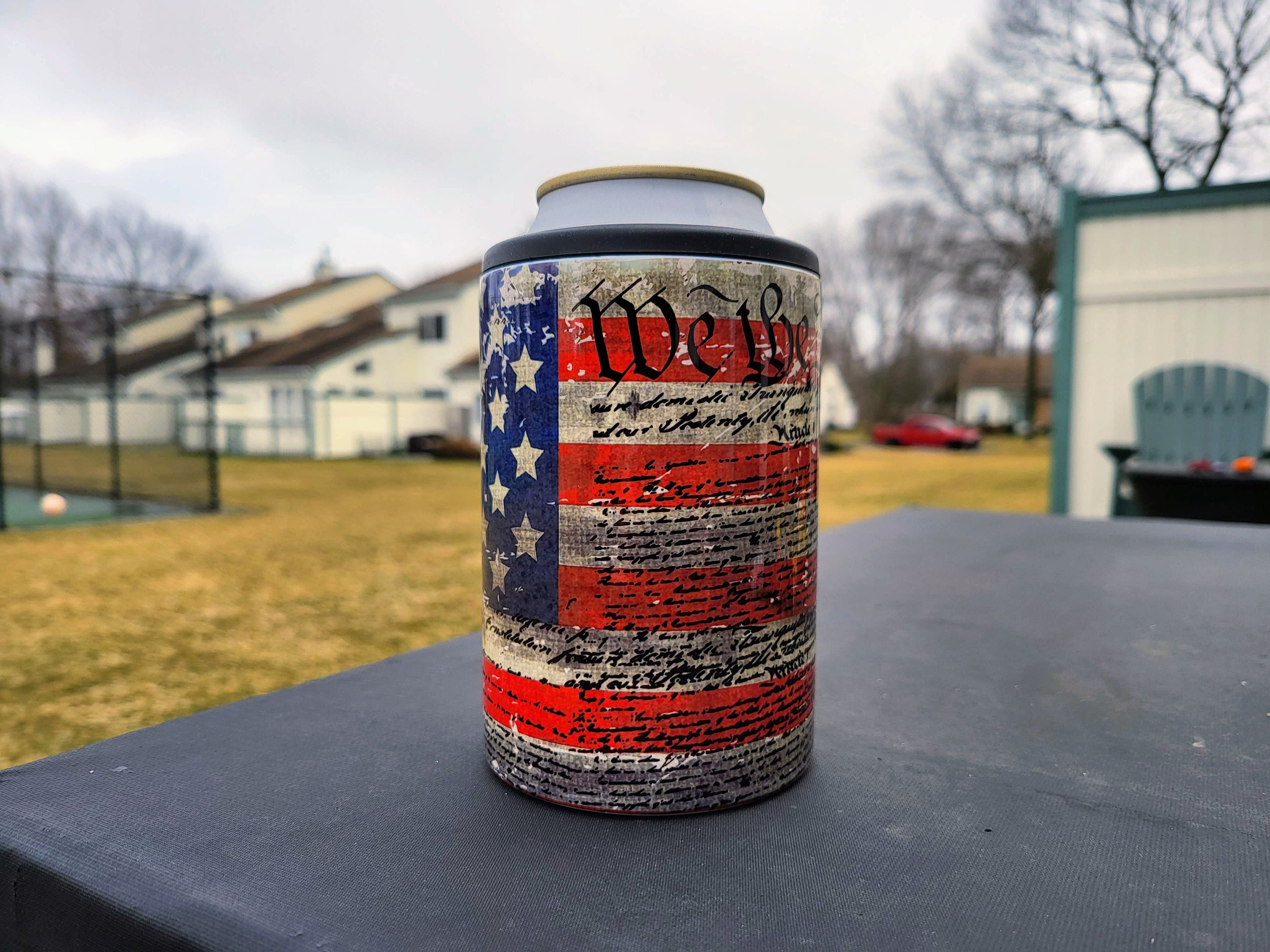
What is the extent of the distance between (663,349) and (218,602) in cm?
441

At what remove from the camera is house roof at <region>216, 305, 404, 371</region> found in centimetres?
1994

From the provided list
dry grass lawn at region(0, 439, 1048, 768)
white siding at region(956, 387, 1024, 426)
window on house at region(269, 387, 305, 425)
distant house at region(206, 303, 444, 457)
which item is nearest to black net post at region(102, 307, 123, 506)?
dry grass lawn at region(0, 439, 1048, 768)

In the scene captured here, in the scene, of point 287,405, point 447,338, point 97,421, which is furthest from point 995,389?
point 97,421

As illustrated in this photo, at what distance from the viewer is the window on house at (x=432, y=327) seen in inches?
816

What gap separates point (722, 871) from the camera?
500 mm

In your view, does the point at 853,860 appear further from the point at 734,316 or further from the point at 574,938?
the point at 734,316

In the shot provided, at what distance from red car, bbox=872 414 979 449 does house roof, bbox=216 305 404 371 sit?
14.1 metres

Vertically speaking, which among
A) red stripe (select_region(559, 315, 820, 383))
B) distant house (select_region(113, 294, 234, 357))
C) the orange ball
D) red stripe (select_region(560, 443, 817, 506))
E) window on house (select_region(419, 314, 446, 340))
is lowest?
the orange ball

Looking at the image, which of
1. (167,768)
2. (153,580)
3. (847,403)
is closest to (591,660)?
(167,768)

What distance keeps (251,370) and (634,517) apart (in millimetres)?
21975

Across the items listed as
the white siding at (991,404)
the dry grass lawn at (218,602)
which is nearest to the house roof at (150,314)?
the dry grass lawn at (218,602)

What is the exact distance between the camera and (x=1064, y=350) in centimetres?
Answer: 523

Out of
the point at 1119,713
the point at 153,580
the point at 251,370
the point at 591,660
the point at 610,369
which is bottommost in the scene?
the point at 153,580

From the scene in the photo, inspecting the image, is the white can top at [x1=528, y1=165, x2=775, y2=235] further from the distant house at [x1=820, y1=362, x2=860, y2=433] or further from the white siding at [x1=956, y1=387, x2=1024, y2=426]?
the white siding at [x1=956, y1=387, x2=1024, y2=426]
